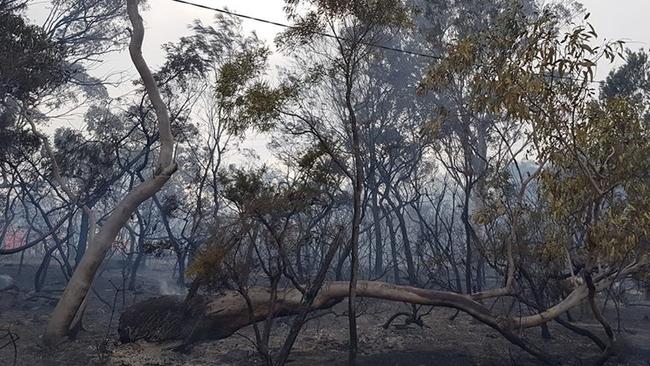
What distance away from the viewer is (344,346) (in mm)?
12117

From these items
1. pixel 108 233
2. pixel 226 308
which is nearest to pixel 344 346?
pixel 226 308

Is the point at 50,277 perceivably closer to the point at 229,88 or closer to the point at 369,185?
the point at 369,185

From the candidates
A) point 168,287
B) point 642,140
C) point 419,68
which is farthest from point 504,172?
point 168,287

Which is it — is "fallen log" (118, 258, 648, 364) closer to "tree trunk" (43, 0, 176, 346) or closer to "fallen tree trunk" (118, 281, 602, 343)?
"fallen tree trunk" (118, 281, 602, 343)

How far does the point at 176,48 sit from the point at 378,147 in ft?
31.6

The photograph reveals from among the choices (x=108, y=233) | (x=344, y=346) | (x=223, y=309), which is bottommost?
(x=344, y=346)

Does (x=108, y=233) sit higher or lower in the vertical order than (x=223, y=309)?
higher

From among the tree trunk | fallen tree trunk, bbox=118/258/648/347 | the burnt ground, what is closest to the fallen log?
fallen tree trunk, bbox=118/258/648/347

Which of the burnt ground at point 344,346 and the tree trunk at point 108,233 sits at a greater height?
the tree trunk at point 108,233

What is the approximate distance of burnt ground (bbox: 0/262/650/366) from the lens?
1038cm

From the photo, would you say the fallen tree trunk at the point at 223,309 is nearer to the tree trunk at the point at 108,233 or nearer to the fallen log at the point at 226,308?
the fallen log at the point at 226,308

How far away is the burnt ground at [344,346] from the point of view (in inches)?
408

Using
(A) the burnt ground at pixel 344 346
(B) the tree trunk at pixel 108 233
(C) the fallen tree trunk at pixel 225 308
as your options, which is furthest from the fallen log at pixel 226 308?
(B) the tree trunk at pixel 108 233

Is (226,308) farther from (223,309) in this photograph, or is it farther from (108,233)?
(108,233)
